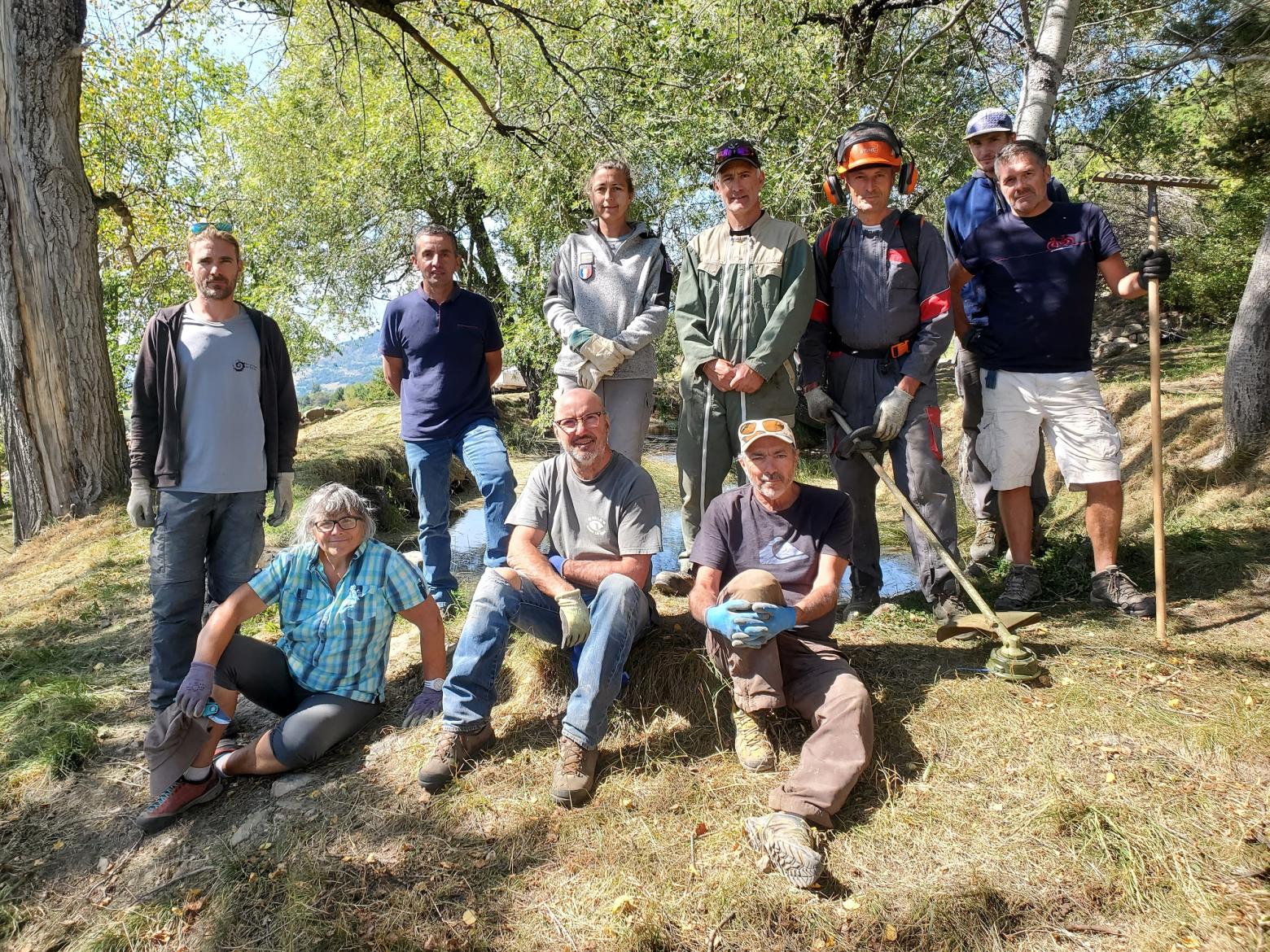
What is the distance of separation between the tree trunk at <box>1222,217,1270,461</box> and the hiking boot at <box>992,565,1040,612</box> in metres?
2.98

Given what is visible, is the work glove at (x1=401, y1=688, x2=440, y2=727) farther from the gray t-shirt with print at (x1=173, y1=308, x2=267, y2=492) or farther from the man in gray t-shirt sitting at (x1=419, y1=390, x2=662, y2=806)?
the gray t-shirt with print at (x1=173, y1=308, x2=267, y2=492)

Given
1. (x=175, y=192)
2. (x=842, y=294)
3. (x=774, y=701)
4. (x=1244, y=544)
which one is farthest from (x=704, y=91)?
(x=175, y=192)

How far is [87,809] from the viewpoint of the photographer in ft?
11.1

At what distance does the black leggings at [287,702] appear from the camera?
3.42m

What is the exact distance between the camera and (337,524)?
11.2 feet

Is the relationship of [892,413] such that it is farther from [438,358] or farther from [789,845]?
[438,358]

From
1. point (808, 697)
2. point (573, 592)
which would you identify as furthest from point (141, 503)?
point (808, 697)

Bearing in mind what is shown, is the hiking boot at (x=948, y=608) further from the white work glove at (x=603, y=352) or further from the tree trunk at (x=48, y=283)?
the tree trunk at (x=48, y=283)

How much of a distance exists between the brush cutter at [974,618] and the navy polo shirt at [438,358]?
6.38ft

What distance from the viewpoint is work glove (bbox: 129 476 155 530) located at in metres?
3.56

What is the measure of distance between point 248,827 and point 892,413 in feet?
A: 10.7

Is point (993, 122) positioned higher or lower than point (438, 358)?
higher

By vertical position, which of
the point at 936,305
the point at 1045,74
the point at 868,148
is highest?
the point at 1045,74

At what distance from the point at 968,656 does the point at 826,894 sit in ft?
4.99
